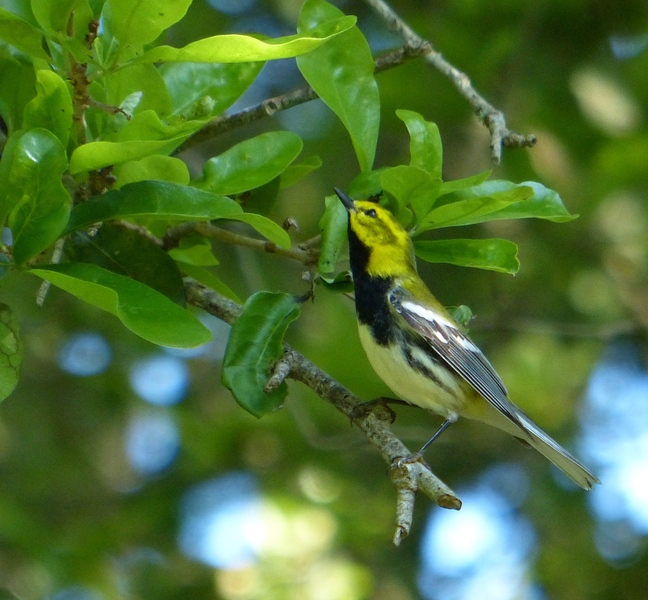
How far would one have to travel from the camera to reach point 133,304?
2092 mm

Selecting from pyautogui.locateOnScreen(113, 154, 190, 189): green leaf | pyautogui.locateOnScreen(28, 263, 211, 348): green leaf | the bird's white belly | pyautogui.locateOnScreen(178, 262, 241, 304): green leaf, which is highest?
pyautogui.locateOnScreen(113, 154, 190, 189): green leaf

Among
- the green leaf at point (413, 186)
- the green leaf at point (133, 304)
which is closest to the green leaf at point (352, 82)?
the green leaf at point (413, 186)

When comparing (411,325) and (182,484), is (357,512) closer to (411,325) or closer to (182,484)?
(182,484)

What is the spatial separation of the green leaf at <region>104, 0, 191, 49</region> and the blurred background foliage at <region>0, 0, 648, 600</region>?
2956mm

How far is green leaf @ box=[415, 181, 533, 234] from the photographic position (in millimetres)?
2342

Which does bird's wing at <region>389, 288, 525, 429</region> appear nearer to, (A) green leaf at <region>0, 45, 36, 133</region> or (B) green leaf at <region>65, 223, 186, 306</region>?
(B) green leaf at <region>65, 223, 186, 306</region>

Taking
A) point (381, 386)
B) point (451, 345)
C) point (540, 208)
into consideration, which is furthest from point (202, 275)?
point (381, 386)

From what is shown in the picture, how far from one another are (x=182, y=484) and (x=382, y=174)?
4015mm

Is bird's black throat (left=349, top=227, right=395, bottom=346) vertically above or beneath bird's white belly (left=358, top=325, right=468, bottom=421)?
above

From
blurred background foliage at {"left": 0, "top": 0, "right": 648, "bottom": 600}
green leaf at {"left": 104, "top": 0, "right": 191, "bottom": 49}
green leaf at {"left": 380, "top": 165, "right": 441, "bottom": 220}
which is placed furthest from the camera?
blurred background foliage at {"left": 0, "top": 0, "right": 648, "bottom": 600}

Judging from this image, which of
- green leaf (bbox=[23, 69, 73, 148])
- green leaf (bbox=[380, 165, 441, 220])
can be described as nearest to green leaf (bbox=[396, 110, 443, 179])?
green leaf (bbox=[380, 165, 441, 220])

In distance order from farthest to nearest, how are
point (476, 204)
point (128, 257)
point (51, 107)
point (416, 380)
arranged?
point (416, 380) → point (128, 257) → point (476, 204) → point (51, 107)

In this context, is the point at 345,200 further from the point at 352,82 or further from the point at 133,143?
the point at 133,143

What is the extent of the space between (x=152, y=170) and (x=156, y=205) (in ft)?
0.57
